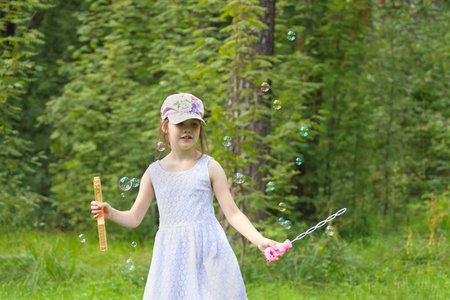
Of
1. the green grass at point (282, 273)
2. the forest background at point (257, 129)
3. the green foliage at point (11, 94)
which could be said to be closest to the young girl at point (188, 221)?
the green grass at point (282, 273)

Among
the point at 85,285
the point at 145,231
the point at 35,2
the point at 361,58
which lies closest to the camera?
the point at 85,285

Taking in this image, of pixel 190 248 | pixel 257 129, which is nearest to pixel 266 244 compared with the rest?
pixel 190 248

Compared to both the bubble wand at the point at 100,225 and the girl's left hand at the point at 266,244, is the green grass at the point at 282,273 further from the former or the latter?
the girl's left hand at the point at 266,244

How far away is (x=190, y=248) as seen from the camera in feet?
8.77

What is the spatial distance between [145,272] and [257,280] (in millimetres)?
1063

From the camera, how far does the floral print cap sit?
2705mm

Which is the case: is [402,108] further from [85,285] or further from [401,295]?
[85,285]

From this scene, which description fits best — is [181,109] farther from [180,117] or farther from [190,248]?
[190,248]

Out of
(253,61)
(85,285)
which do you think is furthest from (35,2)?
(85,285)

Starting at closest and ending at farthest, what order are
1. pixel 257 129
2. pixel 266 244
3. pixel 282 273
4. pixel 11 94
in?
pixel 266 244
pixel 282 273
pixel 257 129
pixel 11 94

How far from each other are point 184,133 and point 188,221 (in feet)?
1.36

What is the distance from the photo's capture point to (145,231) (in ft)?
27.4

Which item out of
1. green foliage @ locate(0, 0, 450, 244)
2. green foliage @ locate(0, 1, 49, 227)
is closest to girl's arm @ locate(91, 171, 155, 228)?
green foliage @ locate(0, 0, 450, 244)

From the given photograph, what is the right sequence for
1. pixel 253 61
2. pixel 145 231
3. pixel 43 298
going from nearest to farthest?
pixel 43 298
pixel 253 61
pixel 145 231
